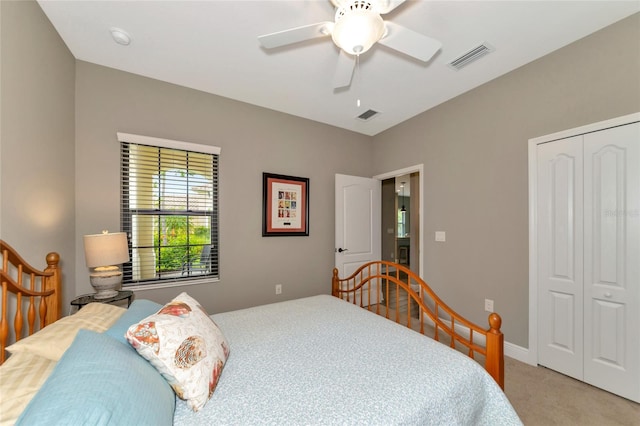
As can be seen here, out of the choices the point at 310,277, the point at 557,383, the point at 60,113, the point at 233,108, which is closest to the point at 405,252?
the point at 310,277

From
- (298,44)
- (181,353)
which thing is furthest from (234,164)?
(181,353)

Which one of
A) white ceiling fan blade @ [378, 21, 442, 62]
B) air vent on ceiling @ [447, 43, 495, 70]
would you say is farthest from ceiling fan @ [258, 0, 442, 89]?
air vent on ceiling @ [447, 43, 495, 70]

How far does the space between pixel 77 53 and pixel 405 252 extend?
24.4 feet

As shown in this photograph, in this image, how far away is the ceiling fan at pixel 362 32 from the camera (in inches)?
56.6

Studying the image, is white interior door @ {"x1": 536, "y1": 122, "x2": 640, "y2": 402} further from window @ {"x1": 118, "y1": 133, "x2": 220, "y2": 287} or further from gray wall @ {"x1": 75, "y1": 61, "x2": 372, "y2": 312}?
window @ {"x1": 118, "y1": 133, "x2": 220, "y2": 287}

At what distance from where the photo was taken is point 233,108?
3.18m

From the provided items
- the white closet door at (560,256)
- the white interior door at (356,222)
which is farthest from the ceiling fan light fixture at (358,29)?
the white interior door at (356,222)

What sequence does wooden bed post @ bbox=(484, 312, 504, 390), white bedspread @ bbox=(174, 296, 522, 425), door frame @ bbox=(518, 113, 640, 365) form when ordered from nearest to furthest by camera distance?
white bedspread @ bbox=(174, 296, 522, 425) < wooden bed post @ bbox=(484, 312, 504, 390) < door frame @ bbox=(518, 113, 640, 365)

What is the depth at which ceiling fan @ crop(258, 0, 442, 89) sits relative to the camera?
1.44 m

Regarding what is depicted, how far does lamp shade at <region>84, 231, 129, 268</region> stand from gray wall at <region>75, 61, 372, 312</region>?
0.57 m

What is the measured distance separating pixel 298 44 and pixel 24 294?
7.90 ft

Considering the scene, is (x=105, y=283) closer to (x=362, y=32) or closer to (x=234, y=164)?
(x=234, y=164)

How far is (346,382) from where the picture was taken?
1140mm

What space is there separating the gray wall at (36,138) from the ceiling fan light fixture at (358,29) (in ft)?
6.05
